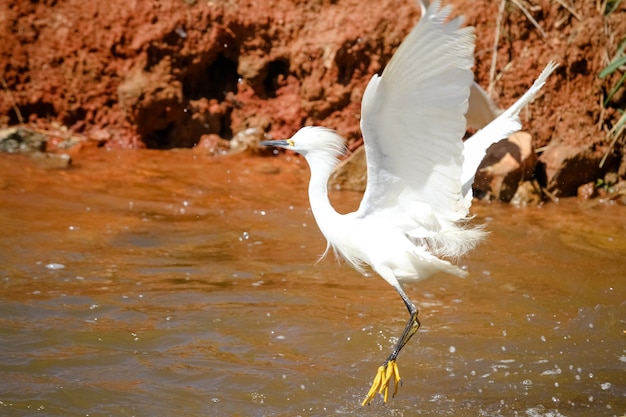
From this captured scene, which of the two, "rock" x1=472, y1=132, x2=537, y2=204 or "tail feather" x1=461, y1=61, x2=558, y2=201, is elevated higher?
"tail feather" x1=461, y1=61, x2=558, y2=201

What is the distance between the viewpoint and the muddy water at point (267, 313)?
4457 mm

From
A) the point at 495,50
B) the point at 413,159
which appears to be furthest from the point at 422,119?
the point at 495,50

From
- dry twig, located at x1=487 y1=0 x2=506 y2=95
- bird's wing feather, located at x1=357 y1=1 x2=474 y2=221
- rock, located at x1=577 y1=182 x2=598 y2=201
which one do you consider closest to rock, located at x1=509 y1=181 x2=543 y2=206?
rock, located at x1=577 y1=182 x2=598 y2=201

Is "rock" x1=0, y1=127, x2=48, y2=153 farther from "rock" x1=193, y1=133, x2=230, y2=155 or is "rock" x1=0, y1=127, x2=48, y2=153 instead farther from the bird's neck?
the bird's neck

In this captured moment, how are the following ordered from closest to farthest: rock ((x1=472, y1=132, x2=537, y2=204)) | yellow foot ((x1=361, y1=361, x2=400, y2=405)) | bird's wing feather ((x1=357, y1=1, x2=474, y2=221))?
bird's wing feather ((x1=357, y1=1, x2=474, y2=221)), yellow foot ((x1=361, y1=361, x2=400, y2=405)), rock ((x1=472, y1=132, x2=537, y2=204))

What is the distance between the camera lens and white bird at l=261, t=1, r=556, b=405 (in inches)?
140

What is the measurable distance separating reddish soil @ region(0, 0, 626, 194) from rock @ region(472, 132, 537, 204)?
65.6 inches

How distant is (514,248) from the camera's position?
22.4 feet

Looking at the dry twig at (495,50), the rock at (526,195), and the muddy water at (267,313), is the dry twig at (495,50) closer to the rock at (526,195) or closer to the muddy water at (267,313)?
the rock at (526,195)

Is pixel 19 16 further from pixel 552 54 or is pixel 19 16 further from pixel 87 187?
pixel 552 54

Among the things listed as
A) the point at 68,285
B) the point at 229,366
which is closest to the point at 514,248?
the point at 229,366

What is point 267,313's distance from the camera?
17.9 ft

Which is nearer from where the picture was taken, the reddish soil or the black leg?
the black leg

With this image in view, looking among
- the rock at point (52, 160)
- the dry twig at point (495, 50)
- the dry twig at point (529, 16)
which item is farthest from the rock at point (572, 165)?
the rock at point (52, 160)
